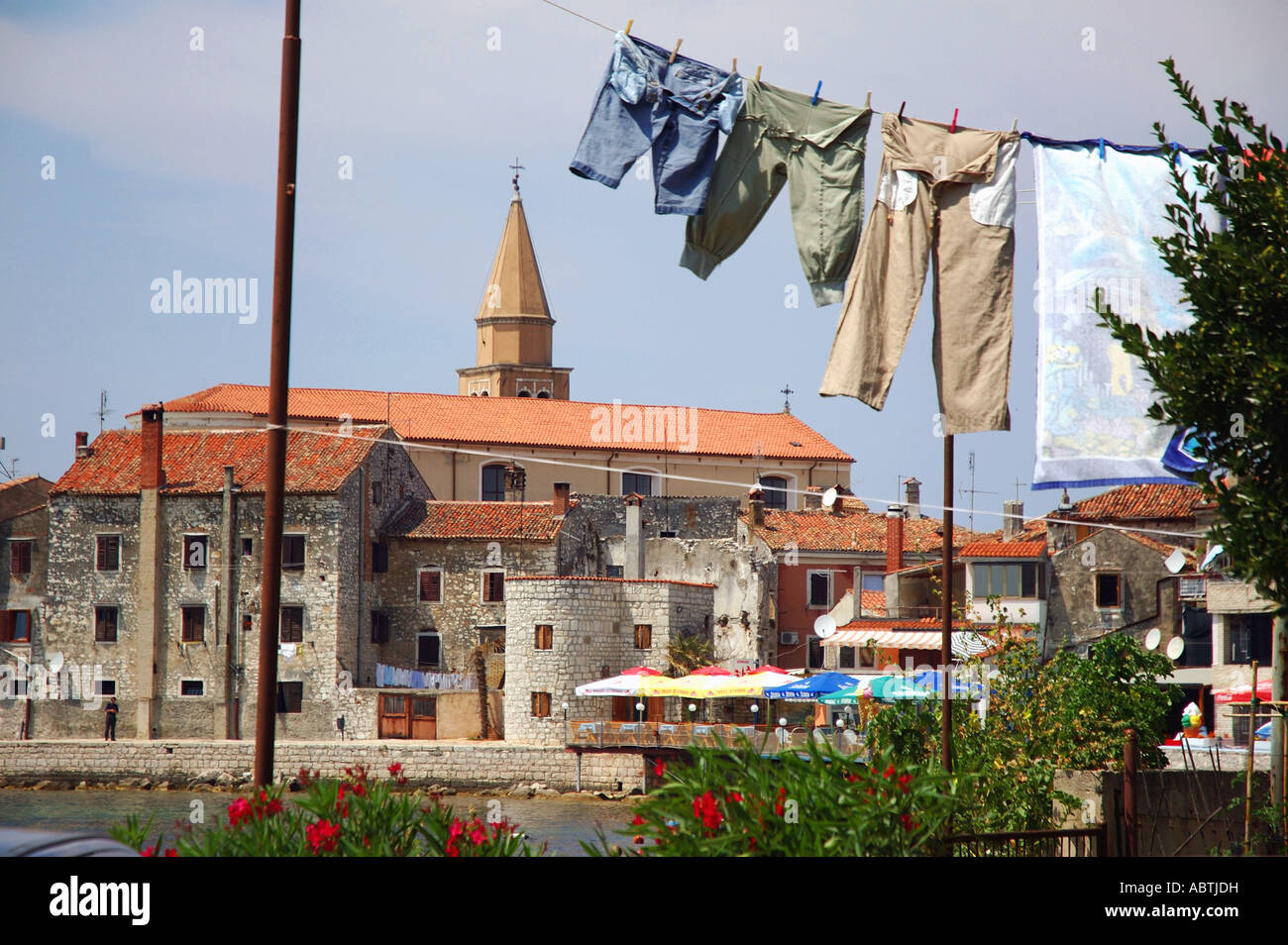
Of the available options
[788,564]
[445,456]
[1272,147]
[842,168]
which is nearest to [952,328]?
[842,168]

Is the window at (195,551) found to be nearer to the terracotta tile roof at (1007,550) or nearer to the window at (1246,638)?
the terracotta tile roof at (1007,550)

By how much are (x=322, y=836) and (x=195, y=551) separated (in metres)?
44.7

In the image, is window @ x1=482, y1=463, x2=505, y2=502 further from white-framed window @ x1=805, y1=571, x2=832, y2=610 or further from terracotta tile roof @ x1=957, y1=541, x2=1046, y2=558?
terracotta tile roof @ x1=957, y1=541, x2=1046, y2=558

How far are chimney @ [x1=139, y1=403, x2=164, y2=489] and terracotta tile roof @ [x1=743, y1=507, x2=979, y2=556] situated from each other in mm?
22238

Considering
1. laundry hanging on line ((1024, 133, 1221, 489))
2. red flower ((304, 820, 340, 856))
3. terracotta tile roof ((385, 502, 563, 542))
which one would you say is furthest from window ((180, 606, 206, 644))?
red flower ((304, 820, 340, 856))

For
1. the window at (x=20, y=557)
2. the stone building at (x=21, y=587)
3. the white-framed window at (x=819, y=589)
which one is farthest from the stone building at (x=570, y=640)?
the window at (x=20, y=557)

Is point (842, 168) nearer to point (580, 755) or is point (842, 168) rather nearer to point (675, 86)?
point (675, 86)

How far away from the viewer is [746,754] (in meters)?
9.12

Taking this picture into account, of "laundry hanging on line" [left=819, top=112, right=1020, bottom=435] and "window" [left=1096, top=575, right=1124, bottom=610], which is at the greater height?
"laundry hanging on line" [left=819, top=112, right=1020, bottom=435]

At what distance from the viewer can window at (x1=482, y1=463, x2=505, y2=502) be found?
70.8m

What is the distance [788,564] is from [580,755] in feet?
49.1

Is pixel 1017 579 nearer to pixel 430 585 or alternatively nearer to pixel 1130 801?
pixel 430 585

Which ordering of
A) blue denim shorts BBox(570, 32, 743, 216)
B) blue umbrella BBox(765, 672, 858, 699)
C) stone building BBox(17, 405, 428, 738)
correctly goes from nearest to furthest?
blue denim shorts BBox(570, 32, 743, 216)
blue umbrella BBox(765, 672, 858, 699)
stone building BBox(17, 405, 428, 738)

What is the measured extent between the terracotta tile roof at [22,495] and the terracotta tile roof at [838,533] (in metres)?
27.2
